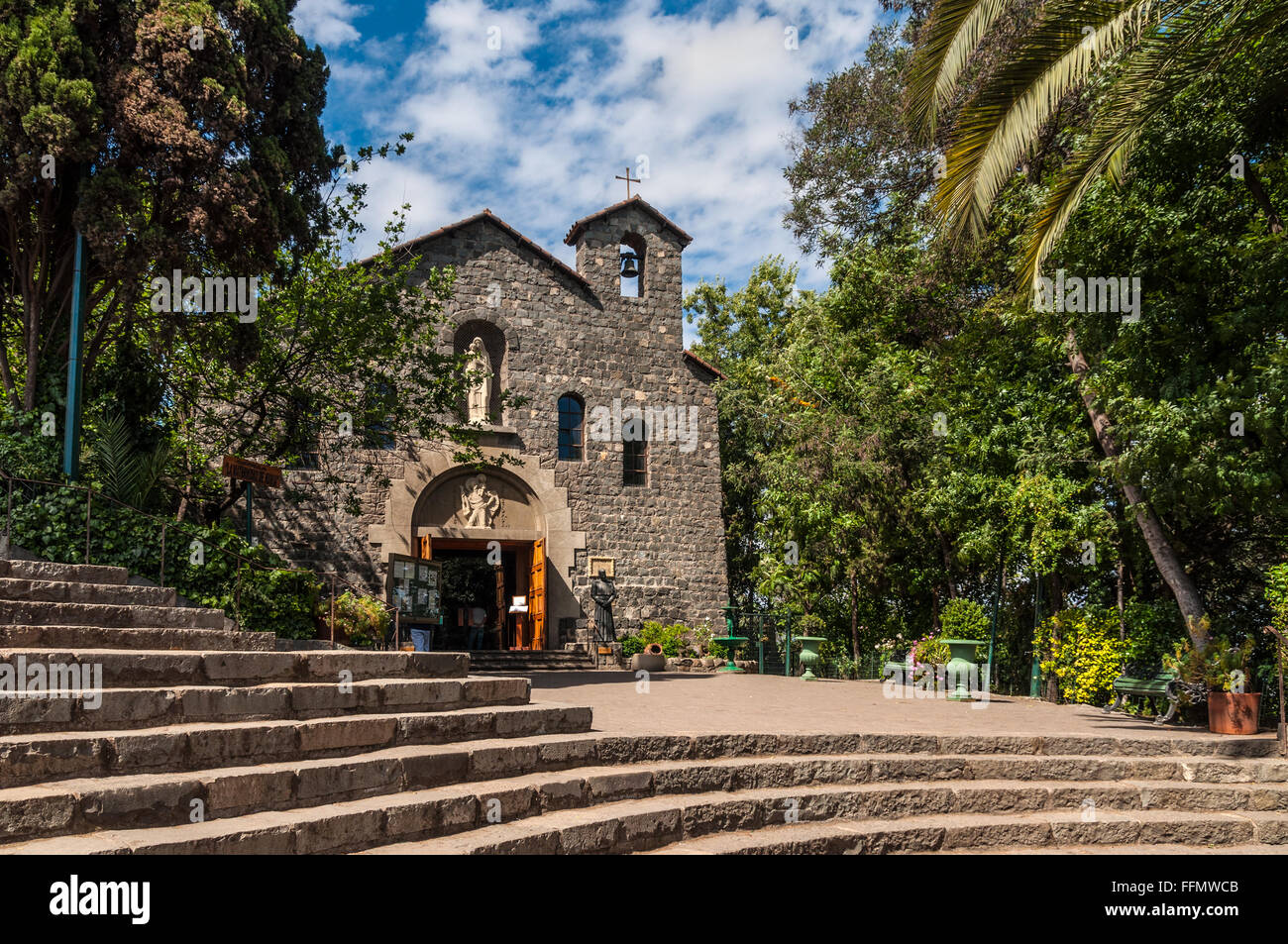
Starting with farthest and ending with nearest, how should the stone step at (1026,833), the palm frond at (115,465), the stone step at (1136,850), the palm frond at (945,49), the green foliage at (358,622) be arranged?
the green foliage at (358,622) < the palm frond at (115,465) < the palm frond at (945,49) < the stone step at (1136,850) < the stone step at (1026,833)

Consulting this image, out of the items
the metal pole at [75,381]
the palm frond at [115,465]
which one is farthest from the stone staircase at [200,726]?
the palm frond at [115,465]

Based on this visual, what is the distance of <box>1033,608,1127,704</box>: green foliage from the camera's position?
441 inches

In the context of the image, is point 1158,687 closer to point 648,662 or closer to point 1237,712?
point 1237,712

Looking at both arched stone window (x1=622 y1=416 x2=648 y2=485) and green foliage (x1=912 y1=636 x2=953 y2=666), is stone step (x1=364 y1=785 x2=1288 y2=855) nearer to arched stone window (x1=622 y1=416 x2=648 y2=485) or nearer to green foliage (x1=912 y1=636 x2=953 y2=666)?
green foliage (x1=912 y1=636 x2=953 y2=666)

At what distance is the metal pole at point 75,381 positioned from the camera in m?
8.60

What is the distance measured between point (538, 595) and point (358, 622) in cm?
657

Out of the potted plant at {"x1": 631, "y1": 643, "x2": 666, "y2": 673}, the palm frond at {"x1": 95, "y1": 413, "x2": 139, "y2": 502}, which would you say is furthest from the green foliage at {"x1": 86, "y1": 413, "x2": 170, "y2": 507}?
the potted plant at {"x1": 631, "y1": 643, "x2": 666, "y2": 673}

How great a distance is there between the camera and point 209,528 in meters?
9.95

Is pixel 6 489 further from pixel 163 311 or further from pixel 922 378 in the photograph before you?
pixel 922 378

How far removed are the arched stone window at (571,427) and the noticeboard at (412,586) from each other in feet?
12.9

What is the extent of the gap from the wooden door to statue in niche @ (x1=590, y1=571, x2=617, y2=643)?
41.0 inches

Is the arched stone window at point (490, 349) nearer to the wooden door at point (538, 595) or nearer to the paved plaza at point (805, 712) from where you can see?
the wooden door at point (538, 595)

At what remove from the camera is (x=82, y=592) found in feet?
22.8

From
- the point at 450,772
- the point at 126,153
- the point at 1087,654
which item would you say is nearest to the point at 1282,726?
the point at 1087,654
